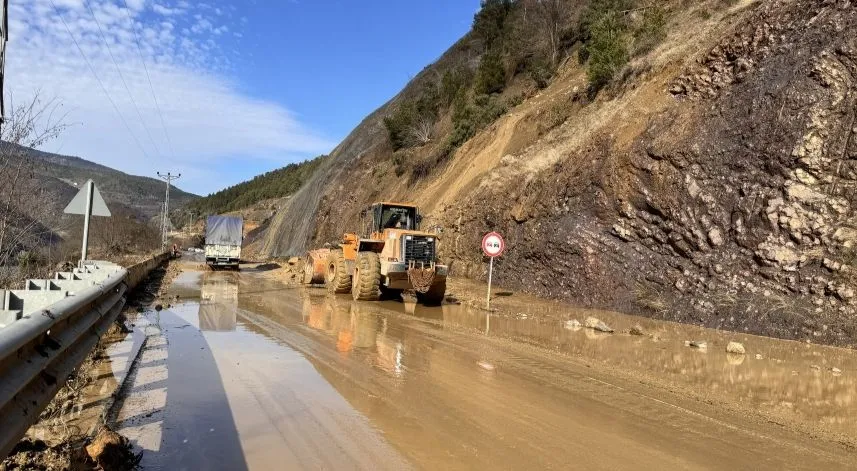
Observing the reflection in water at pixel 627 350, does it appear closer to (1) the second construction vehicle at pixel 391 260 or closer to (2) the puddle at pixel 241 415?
(1) the second construction vehicle at pixel 391 260

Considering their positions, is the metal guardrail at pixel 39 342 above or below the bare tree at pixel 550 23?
below

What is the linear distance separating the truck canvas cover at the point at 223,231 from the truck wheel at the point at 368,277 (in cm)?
1958

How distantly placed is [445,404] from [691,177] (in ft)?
36.8

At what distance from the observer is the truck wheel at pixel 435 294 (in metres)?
15.2

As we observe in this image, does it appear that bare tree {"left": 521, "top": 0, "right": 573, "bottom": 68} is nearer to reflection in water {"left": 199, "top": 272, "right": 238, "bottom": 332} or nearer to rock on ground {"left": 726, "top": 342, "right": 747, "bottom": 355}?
reflection in water {"left": 199, "top": 272, "right": 238, "bottom": 332}

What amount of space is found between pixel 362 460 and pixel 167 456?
1531 millimetres

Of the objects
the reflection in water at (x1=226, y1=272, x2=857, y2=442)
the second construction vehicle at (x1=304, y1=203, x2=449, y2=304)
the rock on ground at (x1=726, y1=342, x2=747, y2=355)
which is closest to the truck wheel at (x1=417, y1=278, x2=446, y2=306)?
the second construction vehicle at (x1=304, y1=203, x2=449, y2=304)

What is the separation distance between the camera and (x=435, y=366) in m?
7.81

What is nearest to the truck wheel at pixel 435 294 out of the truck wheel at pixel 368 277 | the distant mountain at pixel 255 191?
the truck wheel at pixel 368 277

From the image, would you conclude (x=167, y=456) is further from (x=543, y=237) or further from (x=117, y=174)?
(x=117, y=174)

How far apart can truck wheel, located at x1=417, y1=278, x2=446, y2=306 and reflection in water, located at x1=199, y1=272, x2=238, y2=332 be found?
489cm

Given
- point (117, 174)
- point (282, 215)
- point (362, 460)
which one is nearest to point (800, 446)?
point (362, 460)

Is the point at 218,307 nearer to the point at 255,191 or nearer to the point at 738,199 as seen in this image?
the point at 738,199

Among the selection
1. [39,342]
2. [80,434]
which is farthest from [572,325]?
[39,342]
